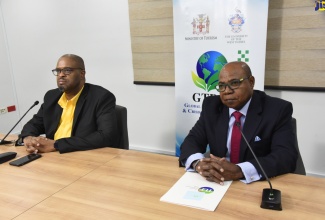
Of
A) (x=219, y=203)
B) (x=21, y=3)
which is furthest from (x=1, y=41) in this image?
(x=219, y=203)

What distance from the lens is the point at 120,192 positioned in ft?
4.52

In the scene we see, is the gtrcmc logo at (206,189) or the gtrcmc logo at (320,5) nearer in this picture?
the gtrcmc logo at (206,189)

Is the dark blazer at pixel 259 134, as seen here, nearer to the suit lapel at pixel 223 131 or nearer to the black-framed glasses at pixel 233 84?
the suit lapel at pixel 223 131

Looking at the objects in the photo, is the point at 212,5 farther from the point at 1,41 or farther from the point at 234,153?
the point at 1,41

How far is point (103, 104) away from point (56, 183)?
2.74 feet

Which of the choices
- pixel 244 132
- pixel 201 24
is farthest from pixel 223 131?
pixel 201 24

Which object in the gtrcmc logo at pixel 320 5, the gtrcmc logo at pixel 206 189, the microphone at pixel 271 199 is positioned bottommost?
the gtrcmc logo at pixel 206 189

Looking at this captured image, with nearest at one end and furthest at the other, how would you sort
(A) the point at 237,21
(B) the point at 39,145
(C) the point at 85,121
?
(B) the point at 39,145, (C) the point at 85,121, (A) the point at 237,21

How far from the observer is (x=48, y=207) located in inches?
50.7

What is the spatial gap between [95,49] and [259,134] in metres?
2.83

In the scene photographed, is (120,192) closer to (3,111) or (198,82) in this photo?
(198,82)

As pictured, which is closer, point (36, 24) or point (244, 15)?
point (244, 15)

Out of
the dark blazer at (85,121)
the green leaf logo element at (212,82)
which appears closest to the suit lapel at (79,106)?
the dark blazer at (85,121)

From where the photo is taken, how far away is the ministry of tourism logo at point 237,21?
109 inches
